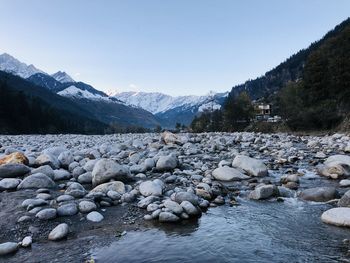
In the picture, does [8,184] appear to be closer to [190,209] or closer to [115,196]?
[115,196]

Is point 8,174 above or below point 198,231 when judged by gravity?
above

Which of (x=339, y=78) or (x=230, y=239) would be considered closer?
(x=230, y=239)

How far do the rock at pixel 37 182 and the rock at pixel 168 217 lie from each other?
4725mm

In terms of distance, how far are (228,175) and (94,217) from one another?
19.8 ft

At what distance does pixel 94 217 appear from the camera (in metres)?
8.41

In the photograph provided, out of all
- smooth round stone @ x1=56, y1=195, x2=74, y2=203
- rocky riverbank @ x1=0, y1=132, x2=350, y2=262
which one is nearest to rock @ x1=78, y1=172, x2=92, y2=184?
rocky riverbank @ x1=0, y1=132, x2=350, y2=262

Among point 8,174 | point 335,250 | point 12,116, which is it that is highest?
point 12,116

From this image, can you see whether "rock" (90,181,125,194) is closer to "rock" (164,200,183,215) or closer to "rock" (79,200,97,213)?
"rock" (79,200,97,213)

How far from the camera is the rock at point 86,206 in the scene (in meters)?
8.82

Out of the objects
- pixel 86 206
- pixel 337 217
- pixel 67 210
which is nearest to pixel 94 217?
pixel 86 206

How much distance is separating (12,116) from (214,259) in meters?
81.7

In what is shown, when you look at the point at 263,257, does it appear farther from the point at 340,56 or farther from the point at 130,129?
the point at 130,129

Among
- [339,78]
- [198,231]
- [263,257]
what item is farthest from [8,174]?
[339,78]

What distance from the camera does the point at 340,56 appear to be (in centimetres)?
4666
